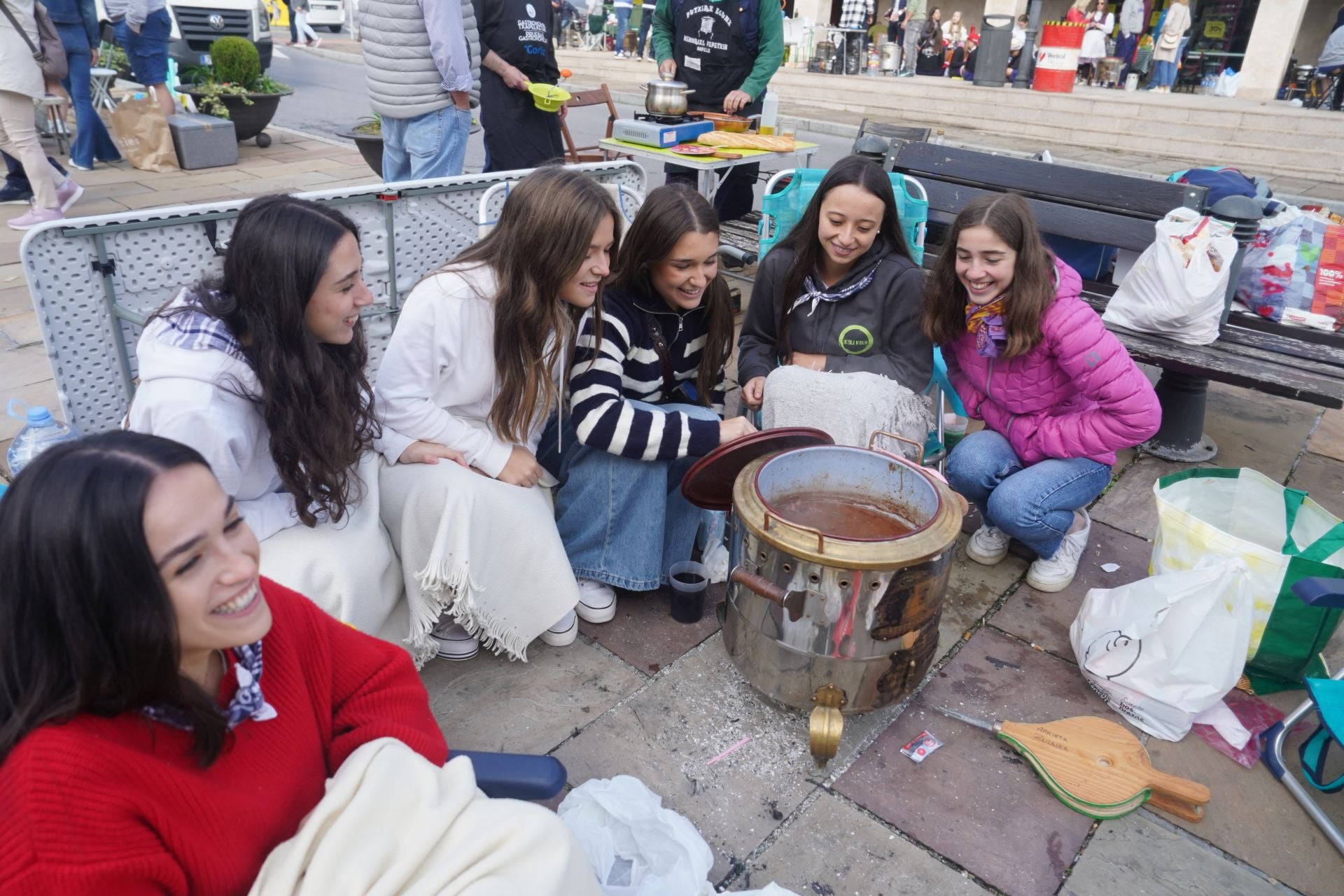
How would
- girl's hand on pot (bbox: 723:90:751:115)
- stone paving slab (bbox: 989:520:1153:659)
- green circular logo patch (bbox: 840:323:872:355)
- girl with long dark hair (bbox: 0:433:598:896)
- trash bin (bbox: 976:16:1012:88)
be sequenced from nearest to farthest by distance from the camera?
girl with long dark hair (bbox: 0:433:598:896)
stone paving slab (bbox: 989:520:1153:659)
green circular logo patch (bbox: 840:323:872:355)
girl's hand on pot (bbox: 723:90:751:115)
trash bin (bbox: 976:16:1012:88)

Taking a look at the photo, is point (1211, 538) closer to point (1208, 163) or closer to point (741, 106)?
point (741, 106)

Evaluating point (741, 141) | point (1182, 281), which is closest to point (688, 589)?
point (1182, 281)

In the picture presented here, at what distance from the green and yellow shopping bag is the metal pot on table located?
13.4 ft

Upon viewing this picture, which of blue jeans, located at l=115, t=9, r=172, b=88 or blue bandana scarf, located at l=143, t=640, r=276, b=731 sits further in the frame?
blue jeans, located at l=115, t=9, r=172, b=88

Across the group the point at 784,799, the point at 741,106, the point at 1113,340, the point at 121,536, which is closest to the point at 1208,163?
the point at 741,106

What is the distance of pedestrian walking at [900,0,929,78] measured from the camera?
21609mm

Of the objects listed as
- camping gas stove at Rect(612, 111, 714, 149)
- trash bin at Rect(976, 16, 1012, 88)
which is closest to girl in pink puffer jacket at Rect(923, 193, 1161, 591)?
camping gas stove at Rect(612, 111, 714, 149)

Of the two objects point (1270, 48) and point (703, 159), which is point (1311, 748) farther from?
point (1270, 48)

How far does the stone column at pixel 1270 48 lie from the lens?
1689 centimetres

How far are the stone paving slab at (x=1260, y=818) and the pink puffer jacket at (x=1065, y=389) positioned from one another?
3.27 ft

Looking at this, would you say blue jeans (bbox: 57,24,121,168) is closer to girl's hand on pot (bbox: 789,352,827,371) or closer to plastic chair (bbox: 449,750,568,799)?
girl's hand on pot (bbox: 789,352,827,371)

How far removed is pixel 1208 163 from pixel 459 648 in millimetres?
13566

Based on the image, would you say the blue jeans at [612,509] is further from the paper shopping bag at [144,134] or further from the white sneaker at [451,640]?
the paper shopping bag at [144,134]

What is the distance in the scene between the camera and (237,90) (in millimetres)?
9289
